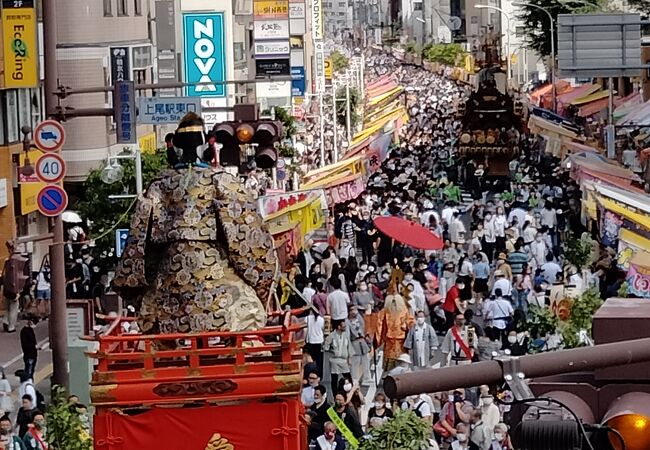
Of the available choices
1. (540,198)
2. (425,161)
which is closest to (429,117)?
(425,161)

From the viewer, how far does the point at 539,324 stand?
18828 mm

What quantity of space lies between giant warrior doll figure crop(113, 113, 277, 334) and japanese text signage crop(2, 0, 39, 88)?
1766cm

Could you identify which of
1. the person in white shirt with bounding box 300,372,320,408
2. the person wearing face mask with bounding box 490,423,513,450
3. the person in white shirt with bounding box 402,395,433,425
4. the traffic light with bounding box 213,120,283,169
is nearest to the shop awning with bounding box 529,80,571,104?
the traffic light with bounding box 213,120,283,169

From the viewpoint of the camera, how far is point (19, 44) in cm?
2895

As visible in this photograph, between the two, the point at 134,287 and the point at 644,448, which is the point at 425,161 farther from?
the point at 644,448

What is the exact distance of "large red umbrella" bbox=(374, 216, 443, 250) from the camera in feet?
76.8

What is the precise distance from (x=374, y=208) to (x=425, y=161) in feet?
63.7

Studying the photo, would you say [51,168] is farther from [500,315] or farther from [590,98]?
[590,98]

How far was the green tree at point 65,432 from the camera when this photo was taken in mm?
12602

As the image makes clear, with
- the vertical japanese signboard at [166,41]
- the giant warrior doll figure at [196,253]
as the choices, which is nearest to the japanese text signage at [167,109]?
the giant warrior doll figure at [196,253]

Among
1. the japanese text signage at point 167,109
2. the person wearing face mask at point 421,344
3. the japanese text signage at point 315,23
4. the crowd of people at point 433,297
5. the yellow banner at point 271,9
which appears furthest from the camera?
the japanese text signage at point 315,23

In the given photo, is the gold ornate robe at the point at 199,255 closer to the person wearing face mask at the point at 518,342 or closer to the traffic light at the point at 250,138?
the traffic light at the point at 250,138

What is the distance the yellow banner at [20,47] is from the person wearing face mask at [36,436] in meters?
14.0

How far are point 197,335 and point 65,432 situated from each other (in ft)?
9.42
